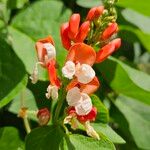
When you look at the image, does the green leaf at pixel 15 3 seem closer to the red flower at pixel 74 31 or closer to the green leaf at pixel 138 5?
the green leaf at pixel 138 5

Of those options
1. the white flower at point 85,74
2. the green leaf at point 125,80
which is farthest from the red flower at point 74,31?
the green leaf at point 125,80

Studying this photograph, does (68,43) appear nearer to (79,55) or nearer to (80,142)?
(79,55)

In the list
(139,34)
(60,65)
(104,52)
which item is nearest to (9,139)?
(60,65)

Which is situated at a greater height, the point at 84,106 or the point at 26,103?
the point at 84,106

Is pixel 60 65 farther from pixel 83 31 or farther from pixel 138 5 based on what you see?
pixel 138 5

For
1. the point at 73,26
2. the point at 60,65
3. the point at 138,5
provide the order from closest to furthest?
the point at 73,26
the point at 60,65
the point at 138,5

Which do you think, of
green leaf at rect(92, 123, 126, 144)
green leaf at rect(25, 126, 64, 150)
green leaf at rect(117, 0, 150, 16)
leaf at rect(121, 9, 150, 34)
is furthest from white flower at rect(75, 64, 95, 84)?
leaf at rect(121, 9, 150, 34)
